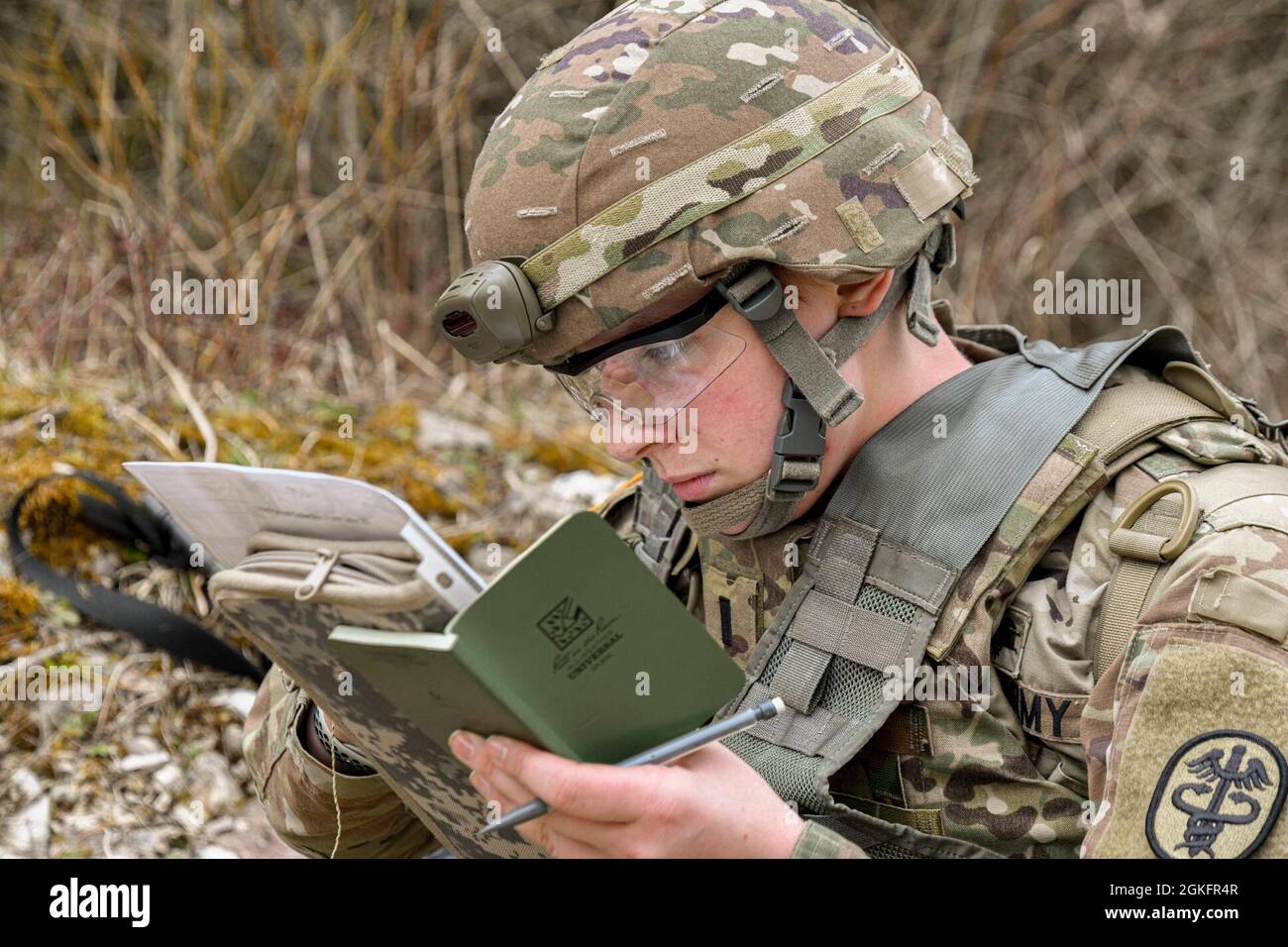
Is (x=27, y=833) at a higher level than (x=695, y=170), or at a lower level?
lower

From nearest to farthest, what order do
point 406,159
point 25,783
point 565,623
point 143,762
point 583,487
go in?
point 565,623
point 25,783
point 143,762
point 583,487
point 406,159

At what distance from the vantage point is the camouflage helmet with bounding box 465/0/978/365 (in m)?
1.89

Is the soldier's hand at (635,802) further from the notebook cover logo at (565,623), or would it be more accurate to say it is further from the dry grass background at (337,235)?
the dry grass background at (337,235)

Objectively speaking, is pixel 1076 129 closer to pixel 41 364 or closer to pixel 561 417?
pixel 561 417

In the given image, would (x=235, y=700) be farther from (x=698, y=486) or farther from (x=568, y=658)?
(x=568, y=658)

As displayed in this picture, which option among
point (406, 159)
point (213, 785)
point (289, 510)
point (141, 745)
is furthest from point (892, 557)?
point (406, 159)

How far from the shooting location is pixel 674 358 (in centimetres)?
195

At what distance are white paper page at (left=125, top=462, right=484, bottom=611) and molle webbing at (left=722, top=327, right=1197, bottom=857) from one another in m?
0.76

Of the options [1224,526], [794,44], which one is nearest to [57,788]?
[794,44]

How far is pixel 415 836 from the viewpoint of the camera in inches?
94.1

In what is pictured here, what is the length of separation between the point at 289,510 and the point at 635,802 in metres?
0.54

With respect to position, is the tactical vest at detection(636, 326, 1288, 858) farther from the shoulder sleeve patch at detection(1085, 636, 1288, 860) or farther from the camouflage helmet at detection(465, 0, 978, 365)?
the camouflage helmet at detection(465, 0, 978, 365)

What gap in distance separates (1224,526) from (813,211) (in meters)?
0.74

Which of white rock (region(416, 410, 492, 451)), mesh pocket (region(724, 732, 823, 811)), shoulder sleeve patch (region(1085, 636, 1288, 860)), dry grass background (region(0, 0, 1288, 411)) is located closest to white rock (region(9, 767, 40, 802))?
white rock (region(416, 410, 492, 451))
